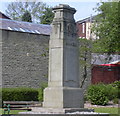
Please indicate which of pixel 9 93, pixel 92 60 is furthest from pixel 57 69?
pixel 92 60

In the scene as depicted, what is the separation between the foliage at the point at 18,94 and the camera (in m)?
24.5

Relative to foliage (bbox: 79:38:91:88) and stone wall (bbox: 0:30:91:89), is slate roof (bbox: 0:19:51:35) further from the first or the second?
foliage (bbox: 79:38:91:88)

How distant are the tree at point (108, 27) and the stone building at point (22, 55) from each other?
449cm

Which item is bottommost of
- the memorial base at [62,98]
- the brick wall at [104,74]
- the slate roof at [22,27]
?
the memorial base at [62,98]

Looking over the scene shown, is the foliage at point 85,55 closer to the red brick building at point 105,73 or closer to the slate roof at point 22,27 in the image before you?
the red brick building at point 105,73

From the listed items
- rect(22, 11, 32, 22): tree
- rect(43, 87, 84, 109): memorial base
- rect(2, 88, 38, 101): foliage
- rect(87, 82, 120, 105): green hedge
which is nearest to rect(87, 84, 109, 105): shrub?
rect(87, 82, 120, 105): green hedge

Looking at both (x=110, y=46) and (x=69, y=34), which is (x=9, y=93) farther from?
(x=69, y=34)

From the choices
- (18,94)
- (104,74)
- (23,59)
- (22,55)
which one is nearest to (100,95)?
(18,94)

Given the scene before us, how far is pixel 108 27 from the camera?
96.6ft

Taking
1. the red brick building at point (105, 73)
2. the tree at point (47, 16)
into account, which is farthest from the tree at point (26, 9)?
the red brick building at point (105, 73)

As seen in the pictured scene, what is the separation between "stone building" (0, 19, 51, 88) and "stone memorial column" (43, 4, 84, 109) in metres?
13.2

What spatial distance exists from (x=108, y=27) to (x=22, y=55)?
288 inches

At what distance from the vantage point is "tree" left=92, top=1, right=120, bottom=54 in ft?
92.9

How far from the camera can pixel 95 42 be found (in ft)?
102
